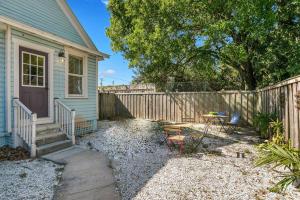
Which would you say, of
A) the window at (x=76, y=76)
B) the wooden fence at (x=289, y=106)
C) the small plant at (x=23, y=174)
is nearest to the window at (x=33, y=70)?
the window at (x=76, y=76)

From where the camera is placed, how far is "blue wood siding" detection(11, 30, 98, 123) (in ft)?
20.7

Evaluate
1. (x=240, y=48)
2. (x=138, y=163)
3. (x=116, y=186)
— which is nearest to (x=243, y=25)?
(x=240, y=48)

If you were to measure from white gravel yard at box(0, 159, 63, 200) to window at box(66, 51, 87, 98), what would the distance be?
10.9 ft

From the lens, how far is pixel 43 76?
263 inches

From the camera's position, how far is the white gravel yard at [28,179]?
11.3 feet

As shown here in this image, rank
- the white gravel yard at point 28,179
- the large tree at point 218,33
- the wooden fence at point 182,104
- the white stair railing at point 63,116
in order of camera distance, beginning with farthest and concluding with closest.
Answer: the wooden fence at point 182,104 → the large tree at point 218,33 → the white stair railing at point 63,116 → the white gravel yard at point 28,179

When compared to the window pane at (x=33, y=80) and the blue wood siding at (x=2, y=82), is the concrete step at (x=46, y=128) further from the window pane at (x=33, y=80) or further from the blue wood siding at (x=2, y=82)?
the window pane at (x=33, y=80)

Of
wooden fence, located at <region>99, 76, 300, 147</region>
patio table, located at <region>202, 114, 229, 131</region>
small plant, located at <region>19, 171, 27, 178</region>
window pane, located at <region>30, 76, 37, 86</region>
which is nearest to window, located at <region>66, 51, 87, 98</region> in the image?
→ window pane, located at <region>30, 76, 37, 86</region>

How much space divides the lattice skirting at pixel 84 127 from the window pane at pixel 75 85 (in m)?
1.08

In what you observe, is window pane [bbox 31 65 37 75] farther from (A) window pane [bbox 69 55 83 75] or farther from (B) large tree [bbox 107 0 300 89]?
(B) large tree [bbox 107 0 300 89]

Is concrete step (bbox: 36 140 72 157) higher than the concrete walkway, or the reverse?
concrete step (bbox: 36 140 72 157)

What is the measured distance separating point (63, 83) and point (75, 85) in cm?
77

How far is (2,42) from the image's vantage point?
5434 mm

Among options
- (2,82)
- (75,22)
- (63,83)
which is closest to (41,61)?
(63,83)
